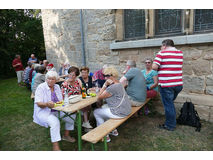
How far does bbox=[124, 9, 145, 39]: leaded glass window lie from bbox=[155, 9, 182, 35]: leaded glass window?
1.25 feet

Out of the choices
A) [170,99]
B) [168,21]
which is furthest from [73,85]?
[168,21]

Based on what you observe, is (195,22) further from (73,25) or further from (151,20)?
(73,25)

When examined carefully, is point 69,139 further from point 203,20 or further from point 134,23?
point 203,20

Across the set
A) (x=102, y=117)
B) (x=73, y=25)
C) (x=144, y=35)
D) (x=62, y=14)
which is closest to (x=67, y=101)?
(x=102, y=117)

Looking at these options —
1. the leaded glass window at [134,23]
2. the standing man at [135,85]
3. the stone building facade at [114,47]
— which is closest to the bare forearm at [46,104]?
the standing man at [135,85]

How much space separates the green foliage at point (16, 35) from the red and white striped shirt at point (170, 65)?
12226 millimetres

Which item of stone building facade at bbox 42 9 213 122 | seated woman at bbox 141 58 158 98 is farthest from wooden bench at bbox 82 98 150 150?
stone building facade at bbox 42 9 213 122

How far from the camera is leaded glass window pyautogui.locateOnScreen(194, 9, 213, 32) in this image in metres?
3.43

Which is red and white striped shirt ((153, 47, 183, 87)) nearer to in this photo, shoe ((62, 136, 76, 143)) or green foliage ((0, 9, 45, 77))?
shoe ((62, 136, 76, 143))

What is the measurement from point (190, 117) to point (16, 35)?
46.3 ft

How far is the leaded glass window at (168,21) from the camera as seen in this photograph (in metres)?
3.79

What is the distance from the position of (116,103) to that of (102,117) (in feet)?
1.42

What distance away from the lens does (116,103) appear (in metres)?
2.70

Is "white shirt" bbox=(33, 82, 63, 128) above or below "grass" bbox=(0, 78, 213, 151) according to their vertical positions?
above
